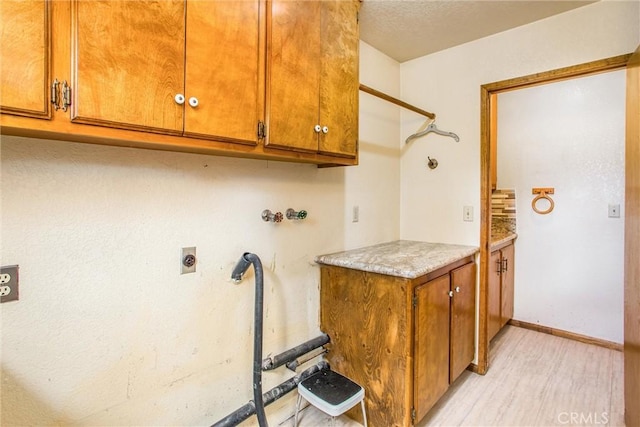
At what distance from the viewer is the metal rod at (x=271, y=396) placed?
4.95 feet

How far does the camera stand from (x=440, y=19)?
206 centimetres

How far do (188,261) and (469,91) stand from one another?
88.4 inches

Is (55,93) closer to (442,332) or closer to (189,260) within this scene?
(189,260)

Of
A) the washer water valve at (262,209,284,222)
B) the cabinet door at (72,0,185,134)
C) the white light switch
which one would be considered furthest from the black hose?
the white light switch

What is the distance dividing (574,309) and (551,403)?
4.53ft

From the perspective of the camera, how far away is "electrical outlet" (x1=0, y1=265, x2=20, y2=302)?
972 millimetres

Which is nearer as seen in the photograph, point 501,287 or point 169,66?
point 169,66

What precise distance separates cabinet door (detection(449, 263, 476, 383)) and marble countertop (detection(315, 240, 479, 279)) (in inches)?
5.6

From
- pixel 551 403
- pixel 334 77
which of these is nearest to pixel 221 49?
pixel 334 77

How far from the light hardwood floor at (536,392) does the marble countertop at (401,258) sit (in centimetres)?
92

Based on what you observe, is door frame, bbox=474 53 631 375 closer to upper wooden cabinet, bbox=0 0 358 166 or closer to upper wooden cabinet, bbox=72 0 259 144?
upper wooden cabinet, bbox=0 0 358 166

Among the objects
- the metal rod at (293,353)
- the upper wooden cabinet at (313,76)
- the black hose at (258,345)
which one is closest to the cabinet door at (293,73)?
the upper wooden cabinet at (313,76)

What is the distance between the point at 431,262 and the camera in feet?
5.80

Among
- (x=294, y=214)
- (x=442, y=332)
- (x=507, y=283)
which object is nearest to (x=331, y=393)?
(x=442, y=332)
